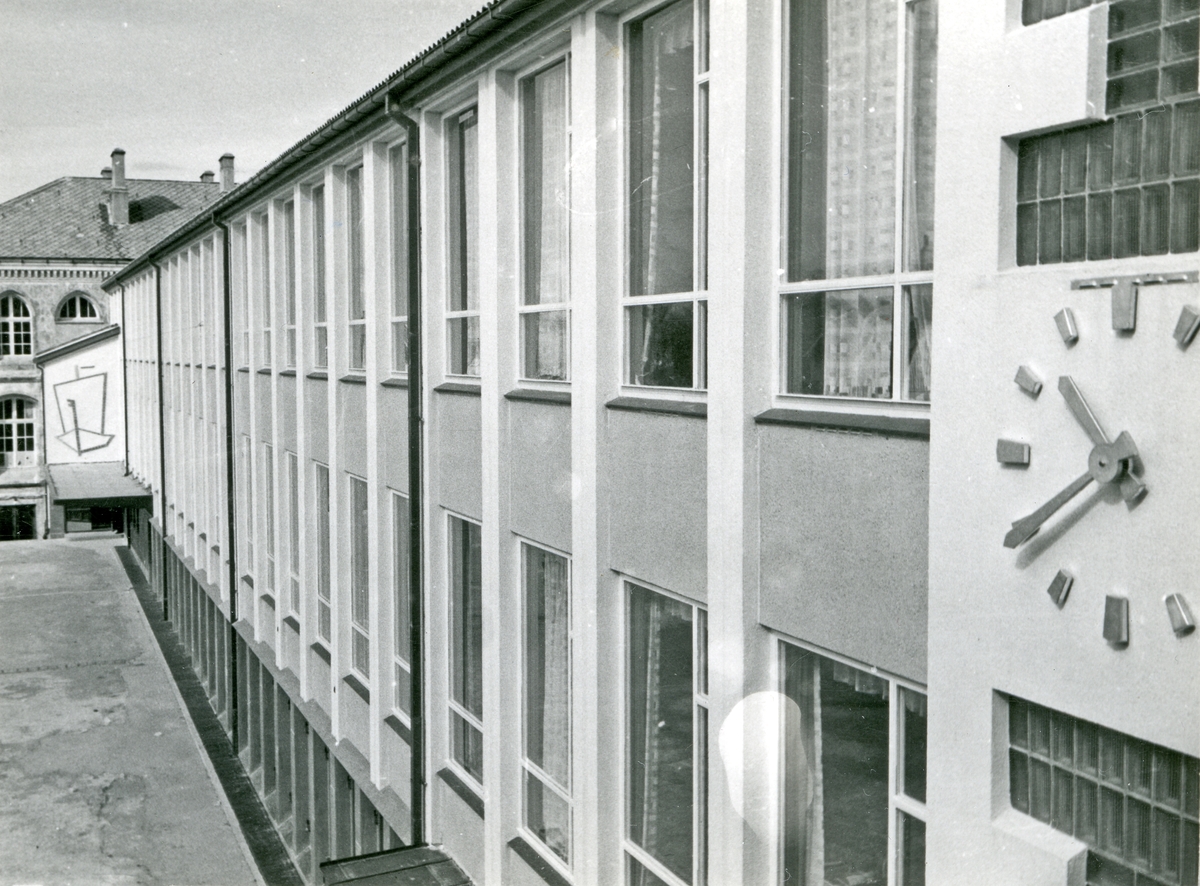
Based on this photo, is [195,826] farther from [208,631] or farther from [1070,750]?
[1070,750]

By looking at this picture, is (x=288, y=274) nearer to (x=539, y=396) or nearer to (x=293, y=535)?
(x=293, y=535)

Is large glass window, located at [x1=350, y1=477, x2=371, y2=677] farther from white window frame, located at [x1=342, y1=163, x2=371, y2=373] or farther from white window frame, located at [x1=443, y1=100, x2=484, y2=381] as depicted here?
white window frame, located at [x1=443, y1=100, x2=484, y2=381]

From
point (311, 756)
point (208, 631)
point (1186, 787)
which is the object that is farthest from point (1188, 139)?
point (208, 631)

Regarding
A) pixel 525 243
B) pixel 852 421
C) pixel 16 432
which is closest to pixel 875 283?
pixel 852 421

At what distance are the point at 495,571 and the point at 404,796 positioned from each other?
11.8ft

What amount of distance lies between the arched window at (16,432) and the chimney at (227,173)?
11.6 metres

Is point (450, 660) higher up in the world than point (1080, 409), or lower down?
lower down

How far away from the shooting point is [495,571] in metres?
8.59

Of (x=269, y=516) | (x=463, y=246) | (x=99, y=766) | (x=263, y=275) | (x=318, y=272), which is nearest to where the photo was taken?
(x=463, y=246)

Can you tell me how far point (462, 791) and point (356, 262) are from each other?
6042 mm

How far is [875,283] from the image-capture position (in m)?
5.04

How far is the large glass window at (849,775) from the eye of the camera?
490 centimetres

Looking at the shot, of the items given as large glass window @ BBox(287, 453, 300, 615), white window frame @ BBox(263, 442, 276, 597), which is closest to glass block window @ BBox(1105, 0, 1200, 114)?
large glass window @ BBox(287, 453, 300, 615)

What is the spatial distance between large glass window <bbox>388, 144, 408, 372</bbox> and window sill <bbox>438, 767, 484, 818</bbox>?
372 centimetres
